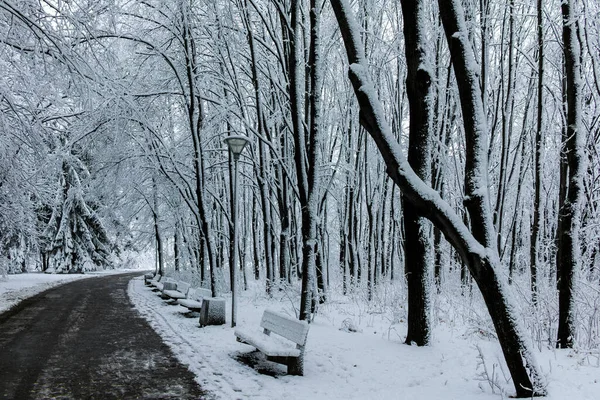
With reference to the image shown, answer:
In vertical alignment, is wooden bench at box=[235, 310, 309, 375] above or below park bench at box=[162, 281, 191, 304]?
above

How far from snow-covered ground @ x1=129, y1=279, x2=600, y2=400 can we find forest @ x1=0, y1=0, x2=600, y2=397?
1.64ft

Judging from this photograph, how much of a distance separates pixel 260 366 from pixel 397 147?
3914mm

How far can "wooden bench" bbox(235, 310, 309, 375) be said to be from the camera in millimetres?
6551

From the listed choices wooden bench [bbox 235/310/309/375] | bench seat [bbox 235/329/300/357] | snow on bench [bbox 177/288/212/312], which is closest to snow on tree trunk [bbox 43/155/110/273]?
snow on bench [bbox 177/288/212/312]

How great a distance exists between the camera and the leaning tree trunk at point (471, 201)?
4.81 m

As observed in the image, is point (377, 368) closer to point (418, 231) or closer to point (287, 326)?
point (287, 326)

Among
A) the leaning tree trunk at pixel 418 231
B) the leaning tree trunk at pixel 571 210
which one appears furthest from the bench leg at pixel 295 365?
the leaning tree trunk at pixel 571 210

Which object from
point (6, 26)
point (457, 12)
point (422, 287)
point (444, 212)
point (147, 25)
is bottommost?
point (422, 287)

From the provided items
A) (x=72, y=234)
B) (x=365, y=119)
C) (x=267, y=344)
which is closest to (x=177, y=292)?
(x=267, y=344)

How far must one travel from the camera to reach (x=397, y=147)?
5.35 m

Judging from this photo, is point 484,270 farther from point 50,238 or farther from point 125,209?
point 50,238

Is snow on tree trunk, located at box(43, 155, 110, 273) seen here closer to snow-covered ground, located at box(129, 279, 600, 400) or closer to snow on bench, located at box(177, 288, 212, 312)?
snow on bench, located at box(177, 288, 212, 312)

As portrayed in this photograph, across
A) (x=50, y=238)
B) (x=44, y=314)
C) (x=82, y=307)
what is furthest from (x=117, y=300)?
(x=50, y=238)

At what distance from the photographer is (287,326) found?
7250 millimetres
